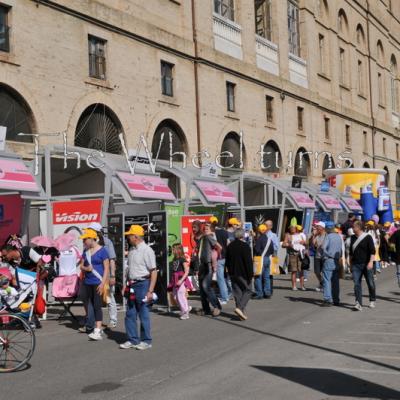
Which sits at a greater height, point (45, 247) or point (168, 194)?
point (168, 194)

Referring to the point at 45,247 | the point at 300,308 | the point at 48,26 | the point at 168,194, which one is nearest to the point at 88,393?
the point at 45,247

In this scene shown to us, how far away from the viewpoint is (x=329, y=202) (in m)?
26.5

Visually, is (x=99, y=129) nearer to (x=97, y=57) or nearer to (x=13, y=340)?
(x=97, y=57)

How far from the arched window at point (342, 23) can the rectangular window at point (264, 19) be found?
11085 millimetres

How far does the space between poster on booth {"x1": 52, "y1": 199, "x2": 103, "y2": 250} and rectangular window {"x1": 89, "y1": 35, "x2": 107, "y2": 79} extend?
A: 25.1 ft

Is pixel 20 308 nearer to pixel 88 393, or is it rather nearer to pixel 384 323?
pixel 88 393

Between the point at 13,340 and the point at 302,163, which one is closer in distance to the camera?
the point at 13,340

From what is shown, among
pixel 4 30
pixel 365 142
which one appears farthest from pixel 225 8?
pixel 365 142

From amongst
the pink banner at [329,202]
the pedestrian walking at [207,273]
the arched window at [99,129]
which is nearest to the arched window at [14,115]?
the arched window at [99,129]

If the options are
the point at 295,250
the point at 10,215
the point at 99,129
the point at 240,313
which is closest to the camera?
the point at 240,313

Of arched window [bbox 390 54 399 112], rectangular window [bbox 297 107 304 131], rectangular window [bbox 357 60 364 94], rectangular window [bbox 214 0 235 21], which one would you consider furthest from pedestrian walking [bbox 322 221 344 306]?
arched window [bbox 390 54 399 112]

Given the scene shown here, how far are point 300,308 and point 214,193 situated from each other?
6.46m

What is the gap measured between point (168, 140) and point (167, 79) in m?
2.32

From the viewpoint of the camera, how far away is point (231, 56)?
95.3ft
